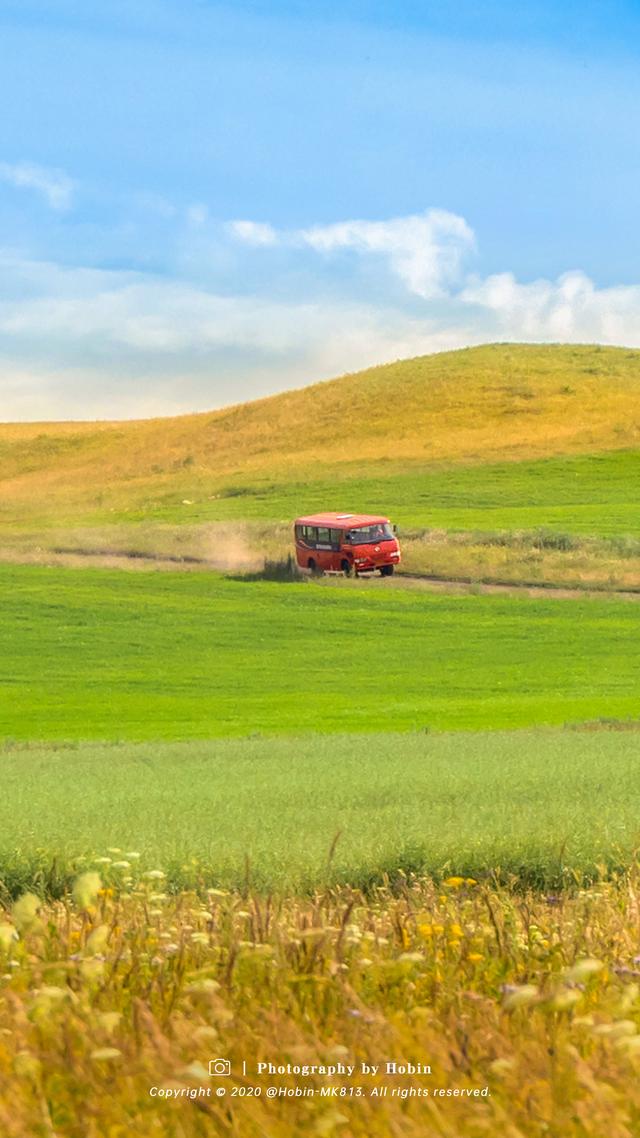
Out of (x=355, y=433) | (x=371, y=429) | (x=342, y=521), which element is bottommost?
(x=342, y=521)

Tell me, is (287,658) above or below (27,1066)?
→ below

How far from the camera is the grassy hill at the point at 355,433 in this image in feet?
358

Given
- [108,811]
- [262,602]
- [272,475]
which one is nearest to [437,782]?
[108,811]

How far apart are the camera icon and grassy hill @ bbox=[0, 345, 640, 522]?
96681 mm

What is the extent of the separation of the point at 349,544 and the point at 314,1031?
174ft

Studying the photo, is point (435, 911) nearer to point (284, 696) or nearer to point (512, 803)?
point (512, 803)

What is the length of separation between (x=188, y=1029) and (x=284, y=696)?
2875 centimetres

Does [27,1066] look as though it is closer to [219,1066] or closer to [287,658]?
[219,1066]

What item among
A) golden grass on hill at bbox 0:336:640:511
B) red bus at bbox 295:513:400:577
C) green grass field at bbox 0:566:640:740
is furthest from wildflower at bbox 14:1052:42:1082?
golden grass on hill at bbox 0:336:640:511

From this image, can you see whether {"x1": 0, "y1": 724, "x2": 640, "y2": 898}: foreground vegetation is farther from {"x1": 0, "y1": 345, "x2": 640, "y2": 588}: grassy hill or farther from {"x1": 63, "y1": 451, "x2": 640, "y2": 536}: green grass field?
{"x1": 63, "y1": 451, "x2": 640, "y2": 536}: green grass field

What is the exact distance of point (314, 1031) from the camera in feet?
18.1

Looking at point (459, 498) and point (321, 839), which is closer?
point (321, 839)

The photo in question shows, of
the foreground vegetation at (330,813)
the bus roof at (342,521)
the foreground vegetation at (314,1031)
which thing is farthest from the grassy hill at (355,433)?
the foreground vegetation at (314,1031)

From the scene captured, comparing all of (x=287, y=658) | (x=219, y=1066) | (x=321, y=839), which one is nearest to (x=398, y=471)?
(x=287, y=658)
